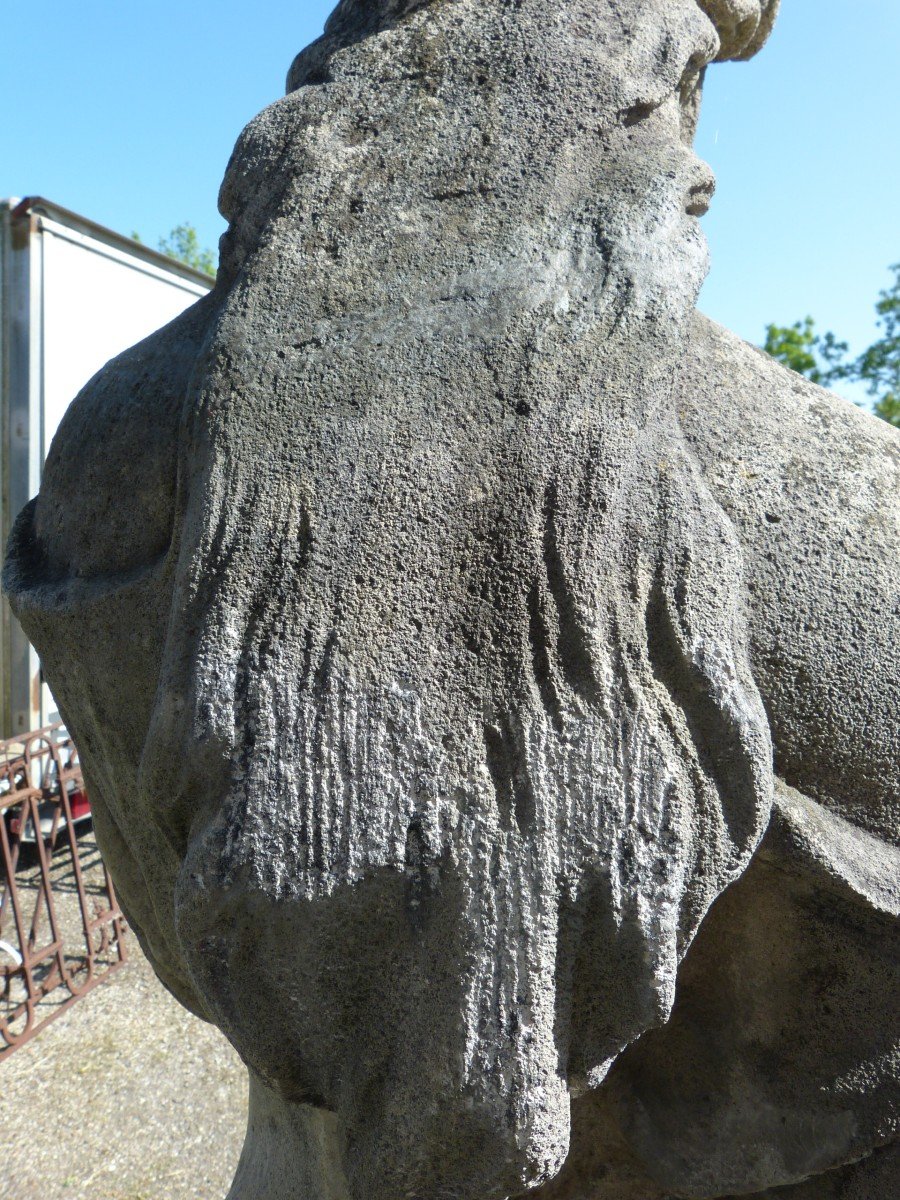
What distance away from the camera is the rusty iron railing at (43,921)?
135 inches

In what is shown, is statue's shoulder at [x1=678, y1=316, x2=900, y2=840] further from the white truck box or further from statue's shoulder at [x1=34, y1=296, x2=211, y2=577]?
the white truck box

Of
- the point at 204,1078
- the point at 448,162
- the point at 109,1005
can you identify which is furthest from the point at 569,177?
the point at 109,1005

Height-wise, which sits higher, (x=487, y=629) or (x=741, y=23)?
(x=741, y=23)

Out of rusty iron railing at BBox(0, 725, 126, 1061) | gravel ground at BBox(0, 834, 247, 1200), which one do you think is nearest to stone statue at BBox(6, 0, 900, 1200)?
gravel ground at BBox(0, 834, 247, 1200)

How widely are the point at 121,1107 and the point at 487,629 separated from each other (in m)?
2.75

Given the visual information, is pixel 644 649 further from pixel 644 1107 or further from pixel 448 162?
pixel 644 1107

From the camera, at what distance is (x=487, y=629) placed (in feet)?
2.82

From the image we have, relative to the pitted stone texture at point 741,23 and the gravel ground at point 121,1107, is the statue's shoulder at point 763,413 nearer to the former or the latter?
the pitted stone texture at point 741,23

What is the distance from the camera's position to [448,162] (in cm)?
99

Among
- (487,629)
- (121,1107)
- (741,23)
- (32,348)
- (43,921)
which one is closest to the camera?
(487,629)

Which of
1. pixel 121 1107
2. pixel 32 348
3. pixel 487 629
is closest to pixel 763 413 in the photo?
pixel 487 629

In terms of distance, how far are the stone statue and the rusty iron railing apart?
2.64m

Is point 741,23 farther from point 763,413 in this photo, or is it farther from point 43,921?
point 43,921

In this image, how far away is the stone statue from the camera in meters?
0.83
